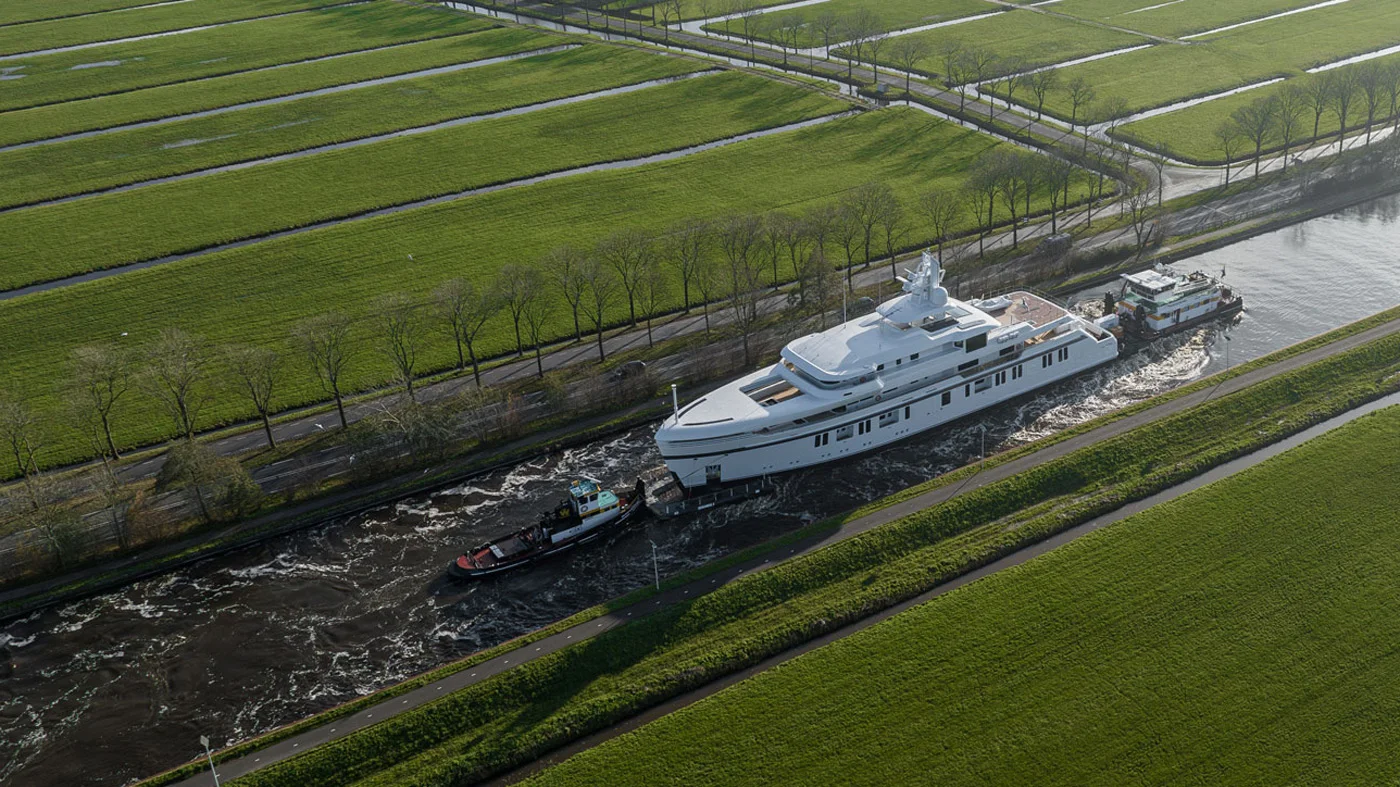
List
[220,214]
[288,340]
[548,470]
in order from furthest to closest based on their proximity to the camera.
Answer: [220,214], [288,340], [548,470]

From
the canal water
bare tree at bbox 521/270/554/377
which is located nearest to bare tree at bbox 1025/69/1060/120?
the canal water

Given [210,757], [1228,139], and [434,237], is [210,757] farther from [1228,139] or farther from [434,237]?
[1228,139]

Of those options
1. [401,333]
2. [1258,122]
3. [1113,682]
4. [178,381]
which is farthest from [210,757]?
[1258,122]

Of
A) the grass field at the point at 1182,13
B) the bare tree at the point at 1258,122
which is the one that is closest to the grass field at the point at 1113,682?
the bare tree at the point at 1258,122

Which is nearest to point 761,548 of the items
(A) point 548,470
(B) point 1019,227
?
(A) point 548,470

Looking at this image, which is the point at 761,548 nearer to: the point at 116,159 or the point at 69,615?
the point at 69,615
